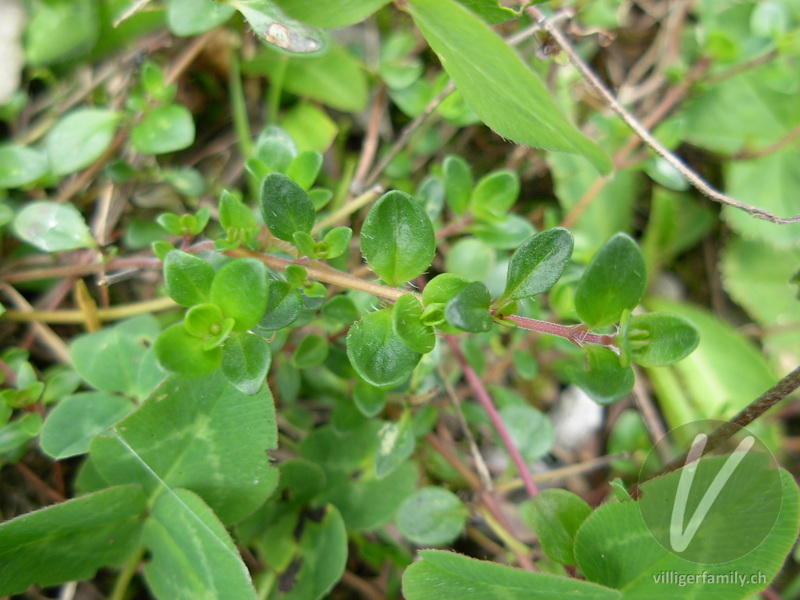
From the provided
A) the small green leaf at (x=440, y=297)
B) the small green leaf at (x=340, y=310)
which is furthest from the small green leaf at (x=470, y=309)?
the small green leaf at (x=340, y=310)

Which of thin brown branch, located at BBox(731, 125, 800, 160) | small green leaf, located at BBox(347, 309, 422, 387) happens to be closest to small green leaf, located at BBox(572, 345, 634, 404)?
small green leaf, located at BBox(347, 309, 422, 387)

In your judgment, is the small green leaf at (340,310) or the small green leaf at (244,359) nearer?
the small green leaf at (244,359)

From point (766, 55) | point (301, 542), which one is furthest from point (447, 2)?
point (766, 55)

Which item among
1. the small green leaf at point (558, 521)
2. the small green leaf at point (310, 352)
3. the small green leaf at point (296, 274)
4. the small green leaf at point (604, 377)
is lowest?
the small green leaf at point (310, 352)

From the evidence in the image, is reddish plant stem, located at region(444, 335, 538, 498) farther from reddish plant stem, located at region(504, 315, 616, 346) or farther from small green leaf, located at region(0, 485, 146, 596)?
small green leaf, located at region(0, 485, 146, 596)

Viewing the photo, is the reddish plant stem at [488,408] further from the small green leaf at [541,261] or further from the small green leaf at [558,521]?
the small green leaf at [541,261]

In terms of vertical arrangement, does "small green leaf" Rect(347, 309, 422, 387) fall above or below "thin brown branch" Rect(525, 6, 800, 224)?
below
